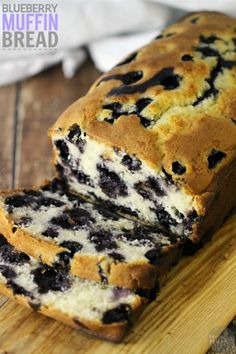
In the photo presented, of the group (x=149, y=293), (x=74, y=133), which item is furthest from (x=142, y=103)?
(x=149, y=293)

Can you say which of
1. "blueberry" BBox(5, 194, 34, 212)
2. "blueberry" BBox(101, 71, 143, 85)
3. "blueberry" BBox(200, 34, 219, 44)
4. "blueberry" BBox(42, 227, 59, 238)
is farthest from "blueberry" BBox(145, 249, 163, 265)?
"blueberry" BBox(200, 34, 219, 44)

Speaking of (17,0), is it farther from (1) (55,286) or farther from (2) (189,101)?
(1) (55,286)

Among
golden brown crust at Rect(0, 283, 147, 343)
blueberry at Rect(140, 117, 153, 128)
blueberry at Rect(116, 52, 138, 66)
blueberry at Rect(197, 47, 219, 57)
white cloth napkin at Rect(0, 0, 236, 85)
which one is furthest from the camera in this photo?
white cloth napkin at Rect(0, 0, 236, 85)

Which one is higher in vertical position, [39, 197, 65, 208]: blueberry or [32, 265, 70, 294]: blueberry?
[39, 197, 65, 208]: blueberry

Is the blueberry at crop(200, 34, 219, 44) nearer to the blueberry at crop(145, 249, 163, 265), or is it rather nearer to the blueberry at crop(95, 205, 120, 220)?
the blueberry at crop(95, 205, 120, 220)

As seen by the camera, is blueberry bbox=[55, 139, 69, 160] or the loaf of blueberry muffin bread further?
blueberry bbox=[55, 139, 69, 160]

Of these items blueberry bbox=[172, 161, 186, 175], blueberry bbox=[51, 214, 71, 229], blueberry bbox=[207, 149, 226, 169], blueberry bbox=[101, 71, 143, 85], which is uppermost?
blueberry bbox=[101, 71, 143, 85]
